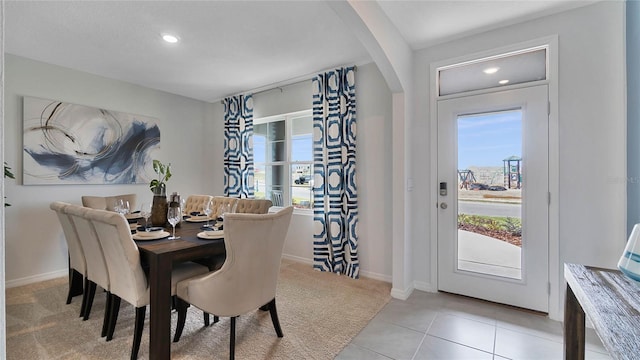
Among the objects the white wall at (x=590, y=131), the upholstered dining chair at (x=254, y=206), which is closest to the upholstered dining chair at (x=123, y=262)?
the upholstered dining chair at (x=254, y=206)

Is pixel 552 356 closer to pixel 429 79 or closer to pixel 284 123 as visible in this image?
pixel 429 79

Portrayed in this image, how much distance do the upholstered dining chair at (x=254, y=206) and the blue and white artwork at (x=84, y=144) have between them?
6.46ft

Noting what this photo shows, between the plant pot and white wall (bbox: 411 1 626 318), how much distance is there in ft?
10.9

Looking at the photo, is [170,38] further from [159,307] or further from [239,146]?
[159,307]

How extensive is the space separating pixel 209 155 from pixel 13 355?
3.42 m

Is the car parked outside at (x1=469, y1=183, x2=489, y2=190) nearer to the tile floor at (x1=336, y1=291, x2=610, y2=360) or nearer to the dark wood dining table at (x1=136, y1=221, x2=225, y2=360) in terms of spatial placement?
the tile floor at (x1=336, y1=291, x2=610, y2=360)

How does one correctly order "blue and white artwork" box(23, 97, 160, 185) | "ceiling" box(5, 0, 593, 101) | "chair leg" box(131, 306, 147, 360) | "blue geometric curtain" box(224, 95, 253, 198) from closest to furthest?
"chair leg" box(131, 306, 147, 360) → "ceiling" box(5, 0, 593, 101) → "blue and white artwork" box(23, 97, 160, 185) → "blue geometric curtain" box(224, 95, 253, 198)

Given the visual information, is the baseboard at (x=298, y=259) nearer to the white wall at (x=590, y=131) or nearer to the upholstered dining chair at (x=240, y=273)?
the upholstered dining chair at (x=240, y=273)

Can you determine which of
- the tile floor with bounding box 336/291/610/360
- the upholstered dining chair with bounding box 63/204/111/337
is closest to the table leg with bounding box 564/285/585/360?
the tile floor with bounding box 336/291/610/360

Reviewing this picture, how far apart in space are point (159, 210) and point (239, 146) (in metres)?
2.04

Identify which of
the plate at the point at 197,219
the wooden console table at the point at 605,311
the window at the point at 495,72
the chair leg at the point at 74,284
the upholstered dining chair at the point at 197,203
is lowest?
the chair leg at the point at 74,284

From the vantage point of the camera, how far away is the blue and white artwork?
3.11 meters

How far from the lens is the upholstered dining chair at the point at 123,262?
161cm

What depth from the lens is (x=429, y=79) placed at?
111 inches
